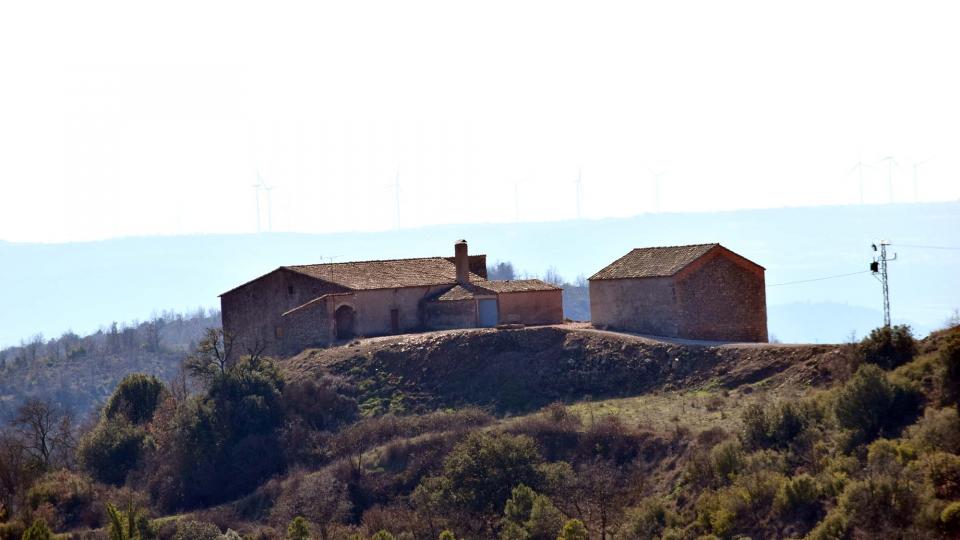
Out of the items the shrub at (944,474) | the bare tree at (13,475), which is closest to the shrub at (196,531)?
the bare tree at (13,475)

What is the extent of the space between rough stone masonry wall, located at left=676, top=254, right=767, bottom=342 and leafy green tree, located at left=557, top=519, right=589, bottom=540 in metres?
15.7

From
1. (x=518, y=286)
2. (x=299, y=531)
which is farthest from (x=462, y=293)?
(x=299, y=531)

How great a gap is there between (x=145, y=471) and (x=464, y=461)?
14.4 m

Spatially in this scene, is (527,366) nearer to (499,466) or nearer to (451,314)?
(451,314)

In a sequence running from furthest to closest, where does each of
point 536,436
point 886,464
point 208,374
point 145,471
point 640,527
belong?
point 208,374 → point 145,471 → point 536,436 → point 640,527 → point 886,464

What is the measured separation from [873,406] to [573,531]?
8310 mm

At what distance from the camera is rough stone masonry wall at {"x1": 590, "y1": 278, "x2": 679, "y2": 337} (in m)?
53.5

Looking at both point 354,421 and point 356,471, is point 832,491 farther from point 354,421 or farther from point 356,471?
point 354,421

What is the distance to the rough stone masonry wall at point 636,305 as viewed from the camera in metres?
53.5

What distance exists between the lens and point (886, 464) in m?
35.7

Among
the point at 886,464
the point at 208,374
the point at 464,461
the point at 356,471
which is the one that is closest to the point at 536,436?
the point at 464,461

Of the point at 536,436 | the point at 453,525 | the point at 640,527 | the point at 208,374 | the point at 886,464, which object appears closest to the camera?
the point at 886,464

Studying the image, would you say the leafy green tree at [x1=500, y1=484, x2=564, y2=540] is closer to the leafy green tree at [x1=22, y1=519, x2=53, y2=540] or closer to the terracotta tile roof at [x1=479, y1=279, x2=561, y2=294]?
the leafy green tree at [x1=22, y1=519, x2=53, y2=540]

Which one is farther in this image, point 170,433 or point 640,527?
point 170,433
